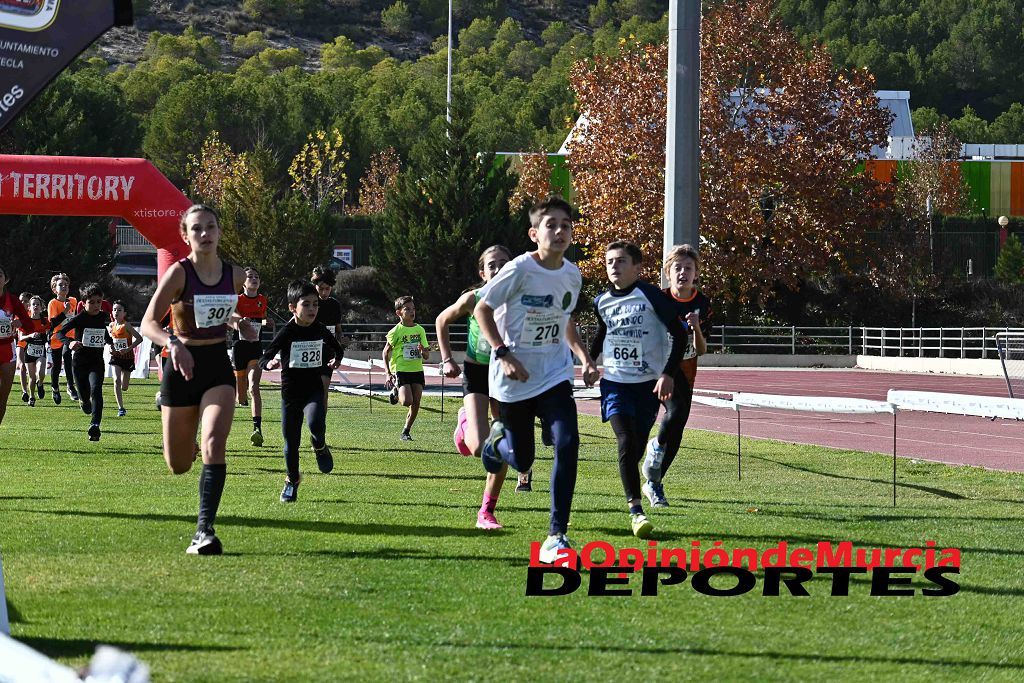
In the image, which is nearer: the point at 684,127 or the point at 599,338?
the point at 599,338

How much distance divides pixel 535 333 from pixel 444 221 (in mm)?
44602

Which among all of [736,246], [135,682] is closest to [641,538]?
[135,682]

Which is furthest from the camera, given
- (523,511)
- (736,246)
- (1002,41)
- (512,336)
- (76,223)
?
(1002,41)

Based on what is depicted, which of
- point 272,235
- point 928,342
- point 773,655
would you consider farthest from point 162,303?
point 272,235

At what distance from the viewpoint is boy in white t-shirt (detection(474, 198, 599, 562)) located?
8719mm

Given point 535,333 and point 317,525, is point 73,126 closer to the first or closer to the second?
point 317,525

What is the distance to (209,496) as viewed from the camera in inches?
345

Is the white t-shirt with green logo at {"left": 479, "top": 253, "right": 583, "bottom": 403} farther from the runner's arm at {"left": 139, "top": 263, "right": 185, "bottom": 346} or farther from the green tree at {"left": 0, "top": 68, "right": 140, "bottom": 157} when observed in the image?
the green tree at {"left": 0, "top": 68, "right": 140, "bottom": 157}

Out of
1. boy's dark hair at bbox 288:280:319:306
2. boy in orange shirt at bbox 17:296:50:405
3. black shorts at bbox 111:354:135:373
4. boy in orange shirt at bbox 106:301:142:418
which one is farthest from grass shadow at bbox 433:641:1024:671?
boy in orange shirt at bbox 17:296:50:405

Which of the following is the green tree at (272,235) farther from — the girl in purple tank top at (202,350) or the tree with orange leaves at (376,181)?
the girl in purple tank top at (202,350)

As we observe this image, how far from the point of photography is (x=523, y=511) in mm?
11078

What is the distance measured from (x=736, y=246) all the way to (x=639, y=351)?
40.0 metres

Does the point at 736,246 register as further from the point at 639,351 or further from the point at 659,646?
the point at 659,646

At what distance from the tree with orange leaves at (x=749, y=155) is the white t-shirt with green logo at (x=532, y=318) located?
1552 inches
